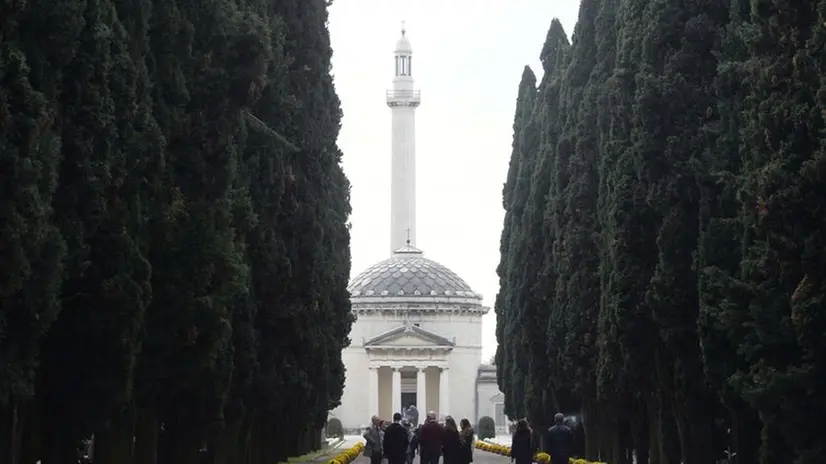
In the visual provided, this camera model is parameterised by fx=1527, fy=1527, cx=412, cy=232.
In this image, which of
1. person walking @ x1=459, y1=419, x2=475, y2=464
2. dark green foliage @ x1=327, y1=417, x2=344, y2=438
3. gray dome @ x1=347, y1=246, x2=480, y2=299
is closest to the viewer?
person walking @ x1=459, y1=419, x2=475, y2=464

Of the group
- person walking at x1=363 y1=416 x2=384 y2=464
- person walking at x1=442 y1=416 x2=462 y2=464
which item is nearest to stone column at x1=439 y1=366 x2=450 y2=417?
person walking at x1=363 y1=416 x2=384 y2=464

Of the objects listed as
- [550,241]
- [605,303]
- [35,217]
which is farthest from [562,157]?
[35,217]

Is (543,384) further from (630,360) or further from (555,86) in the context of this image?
(630,360)

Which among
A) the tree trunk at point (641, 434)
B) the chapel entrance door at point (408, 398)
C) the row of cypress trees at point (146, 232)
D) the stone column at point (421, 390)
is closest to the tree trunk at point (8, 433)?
the row of cypress trees at point (146, 232)

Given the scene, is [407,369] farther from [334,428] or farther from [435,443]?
[435,443]

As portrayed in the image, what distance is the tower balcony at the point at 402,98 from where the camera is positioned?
88.3 metres

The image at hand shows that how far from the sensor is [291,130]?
28.4 metres

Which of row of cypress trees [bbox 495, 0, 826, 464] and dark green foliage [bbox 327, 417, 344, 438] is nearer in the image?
row of cypress trees [bbox 495, 0, 826, 464]

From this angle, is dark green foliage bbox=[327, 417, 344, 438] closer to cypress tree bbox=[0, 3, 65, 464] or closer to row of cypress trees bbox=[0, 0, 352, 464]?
row of cypress trees bbox=[0, 0, 352, 464]

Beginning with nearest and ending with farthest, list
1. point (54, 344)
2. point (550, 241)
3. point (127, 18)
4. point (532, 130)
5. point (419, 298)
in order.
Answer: point (54, 344)
point (127, 18)
point (550, 241)
point (532, 130)
point (419, 298)

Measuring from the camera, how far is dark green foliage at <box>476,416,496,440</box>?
8119 cm

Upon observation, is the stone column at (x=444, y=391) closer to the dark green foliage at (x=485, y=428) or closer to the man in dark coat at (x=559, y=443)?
the dark green foliage at (x=485, y=428)

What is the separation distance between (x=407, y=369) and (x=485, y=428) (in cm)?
800

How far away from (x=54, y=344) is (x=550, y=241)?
71.9 ft
